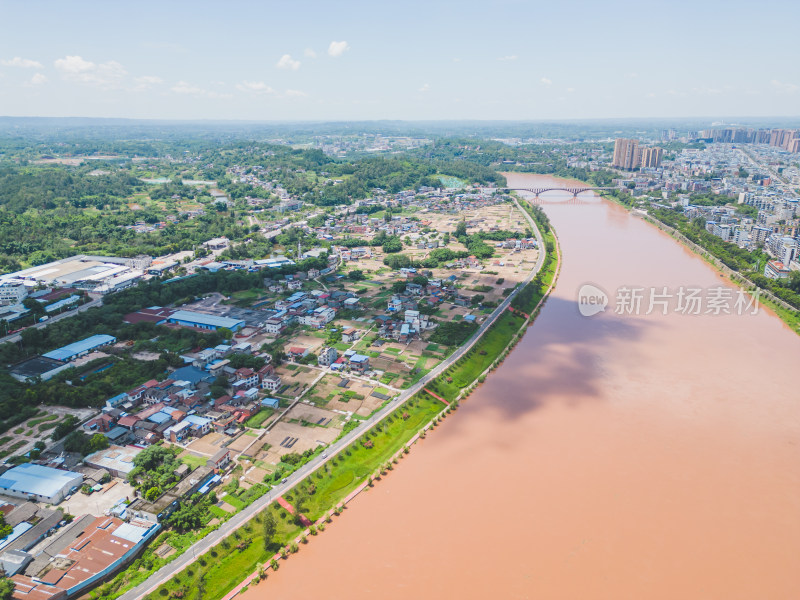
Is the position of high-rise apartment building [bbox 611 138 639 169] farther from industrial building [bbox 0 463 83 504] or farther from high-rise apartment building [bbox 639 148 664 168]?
industrial building [bbox 0 463 83 504]

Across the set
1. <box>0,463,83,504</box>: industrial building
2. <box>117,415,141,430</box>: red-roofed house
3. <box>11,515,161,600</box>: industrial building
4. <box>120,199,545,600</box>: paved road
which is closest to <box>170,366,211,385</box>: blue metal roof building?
<box>117,415,141,430</box>: red-roofed house

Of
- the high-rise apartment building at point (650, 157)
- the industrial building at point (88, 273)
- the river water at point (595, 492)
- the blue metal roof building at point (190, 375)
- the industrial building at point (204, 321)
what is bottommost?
the river water at point (595, 492)

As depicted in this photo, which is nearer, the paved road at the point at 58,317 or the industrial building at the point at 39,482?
the industrial building at the point at 39,482

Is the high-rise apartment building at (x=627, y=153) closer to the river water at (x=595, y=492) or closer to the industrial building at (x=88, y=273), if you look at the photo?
the river water at (x=595, y=492)

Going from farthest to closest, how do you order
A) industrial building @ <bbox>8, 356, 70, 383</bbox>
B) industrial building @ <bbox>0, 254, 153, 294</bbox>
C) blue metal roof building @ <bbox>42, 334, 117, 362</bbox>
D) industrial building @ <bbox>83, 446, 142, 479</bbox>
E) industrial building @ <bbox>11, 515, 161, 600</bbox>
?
industrial building @ <bbox>0, 254, 153, 294</bbox> < blue metal roof building @ <bbox>42, 334, 117, 362</bbox> < industrial building @ <bbox>8, 356, 70, 383</bbox> < industrial building @ <bbox>83, 446, 142, 479</bbox> < industrial building @ <bbox>11, 515, 161, 600</bbox>

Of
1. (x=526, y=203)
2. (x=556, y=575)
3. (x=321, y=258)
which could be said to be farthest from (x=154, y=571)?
(x=526, y=203)

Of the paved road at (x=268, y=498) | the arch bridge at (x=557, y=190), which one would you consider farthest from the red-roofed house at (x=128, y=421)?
the arch bridge at (x=557, y=190)
